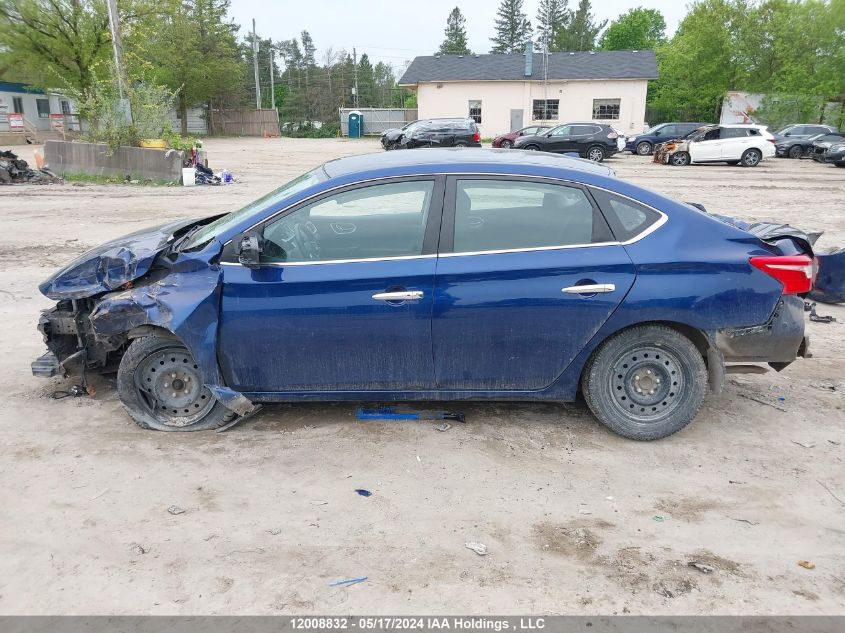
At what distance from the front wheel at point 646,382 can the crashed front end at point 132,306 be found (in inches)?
88.5

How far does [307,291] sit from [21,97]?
53.0 meters

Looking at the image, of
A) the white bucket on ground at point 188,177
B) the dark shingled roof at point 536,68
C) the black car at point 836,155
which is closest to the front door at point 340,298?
the white bucket on ground at point 188,177

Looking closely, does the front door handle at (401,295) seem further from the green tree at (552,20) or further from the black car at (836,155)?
the green tree at (552,20)

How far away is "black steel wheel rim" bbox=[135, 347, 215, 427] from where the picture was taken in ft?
14.3

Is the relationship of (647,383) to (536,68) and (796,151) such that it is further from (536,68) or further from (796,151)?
(536,68)

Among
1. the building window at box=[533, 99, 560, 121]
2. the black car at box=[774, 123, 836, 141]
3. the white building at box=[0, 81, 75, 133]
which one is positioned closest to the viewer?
the black car at box=[774, 123, 836, 141]

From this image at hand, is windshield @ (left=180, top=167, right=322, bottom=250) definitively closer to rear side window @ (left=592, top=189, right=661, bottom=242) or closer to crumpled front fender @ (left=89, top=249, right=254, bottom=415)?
crumpled front fender @ (left=89, top=249, right=254, bottom=415)

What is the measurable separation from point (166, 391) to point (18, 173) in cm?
1822

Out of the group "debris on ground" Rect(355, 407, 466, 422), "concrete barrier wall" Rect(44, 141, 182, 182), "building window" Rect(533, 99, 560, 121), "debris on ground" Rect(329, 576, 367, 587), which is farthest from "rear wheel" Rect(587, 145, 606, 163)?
"debris on ground" Rect(329, 576, 367, 587)

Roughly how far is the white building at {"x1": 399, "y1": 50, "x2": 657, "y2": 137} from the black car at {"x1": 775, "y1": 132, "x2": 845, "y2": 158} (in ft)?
48.1

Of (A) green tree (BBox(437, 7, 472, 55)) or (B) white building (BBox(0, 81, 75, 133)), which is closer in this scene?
(B) white building (BBox(0, 81, 75, 133))

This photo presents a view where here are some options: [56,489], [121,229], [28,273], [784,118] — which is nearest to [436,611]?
[56,489]

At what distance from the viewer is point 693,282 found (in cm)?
402

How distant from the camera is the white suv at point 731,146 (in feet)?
86.6
